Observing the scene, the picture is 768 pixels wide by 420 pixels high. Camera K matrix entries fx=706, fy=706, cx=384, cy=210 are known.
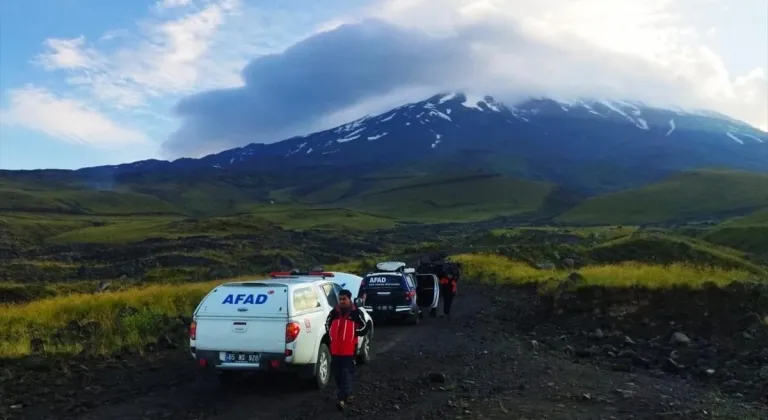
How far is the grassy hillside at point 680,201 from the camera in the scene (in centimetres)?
15010

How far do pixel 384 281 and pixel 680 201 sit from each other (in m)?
156

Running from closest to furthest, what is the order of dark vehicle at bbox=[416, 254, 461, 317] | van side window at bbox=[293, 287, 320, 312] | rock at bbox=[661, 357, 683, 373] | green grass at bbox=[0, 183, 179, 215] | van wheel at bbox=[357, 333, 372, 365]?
van side window at bbox=[293, 287, 320, 312] < rock at bbox=[661, 357, 683, 373] < van wheel at bbox=[357, 333, 372, 365] < dark vehicle at bbox=[416, 254, 461, 317] < green grass at bbox=[0, 183, 179, 215]

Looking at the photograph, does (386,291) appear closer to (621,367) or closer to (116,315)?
(116,315)

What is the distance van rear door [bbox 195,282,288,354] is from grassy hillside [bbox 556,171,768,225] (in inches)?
5522

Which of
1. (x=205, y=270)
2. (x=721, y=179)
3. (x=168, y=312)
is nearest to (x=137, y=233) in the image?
(x=205, y=270)

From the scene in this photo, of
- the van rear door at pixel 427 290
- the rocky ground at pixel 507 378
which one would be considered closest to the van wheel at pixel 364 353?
the rocky ground at pixel 507 378

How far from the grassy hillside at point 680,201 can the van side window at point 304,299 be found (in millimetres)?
139016

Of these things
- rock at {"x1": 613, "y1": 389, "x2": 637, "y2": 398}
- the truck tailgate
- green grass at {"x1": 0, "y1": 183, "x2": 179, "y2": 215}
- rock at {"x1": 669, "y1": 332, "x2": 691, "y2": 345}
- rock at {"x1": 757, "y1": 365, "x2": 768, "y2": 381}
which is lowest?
rock at {"x1": 669, "y1": 332, "x2": 691, "y2": 345}

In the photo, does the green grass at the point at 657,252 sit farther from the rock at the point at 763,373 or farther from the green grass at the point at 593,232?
the rock at the point at 763,373

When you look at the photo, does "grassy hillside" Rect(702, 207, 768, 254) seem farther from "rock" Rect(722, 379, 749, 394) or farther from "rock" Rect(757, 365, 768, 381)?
"rock" Rect(722, 379, 749, 394)

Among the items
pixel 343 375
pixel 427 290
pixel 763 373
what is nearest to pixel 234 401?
pixel 343 375

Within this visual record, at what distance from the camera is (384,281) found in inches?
939

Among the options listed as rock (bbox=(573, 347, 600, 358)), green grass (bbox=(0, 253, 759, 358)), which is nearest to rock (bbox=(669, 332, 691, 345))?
rock (bbox=(573, 347, 600, 358))

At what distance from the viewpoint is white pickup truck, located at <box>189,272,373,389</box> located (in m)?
12.1
